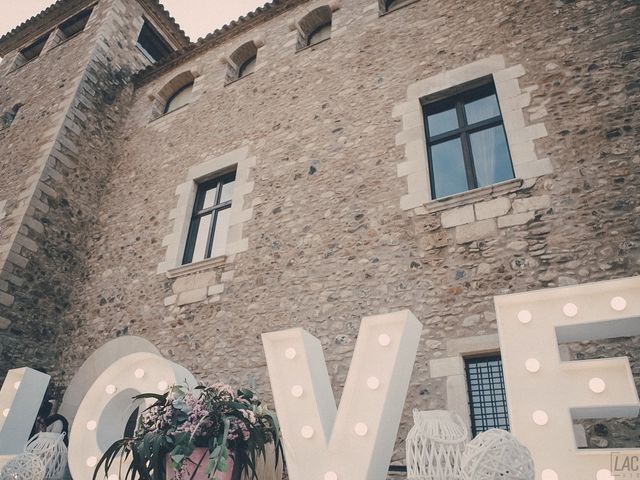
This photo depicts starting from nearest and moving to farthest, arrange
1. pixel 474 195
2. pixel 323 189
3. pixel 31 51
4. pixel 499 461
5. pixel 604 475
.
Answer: pixel 499 461
pixel 604 475
pixel 474 195
pixel 323 189
pixel 31 51

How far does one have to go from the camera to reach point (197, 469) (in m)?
2.59

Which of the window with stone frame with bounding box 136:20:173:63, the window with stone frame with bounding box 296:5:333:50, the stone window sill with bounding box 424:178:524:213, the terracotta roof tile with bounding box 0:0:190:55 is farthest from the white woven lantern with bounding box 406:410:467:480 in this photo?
the terracotta roof tile with bounding box 0:0:190:55

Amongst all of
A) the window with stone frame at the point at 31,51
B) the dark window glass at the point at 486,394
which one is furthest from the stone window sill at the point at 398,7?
the window with stone frame at the point at 31,51

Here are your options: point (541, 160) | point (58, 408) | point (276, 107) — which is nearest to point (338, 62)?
point (276, 107)

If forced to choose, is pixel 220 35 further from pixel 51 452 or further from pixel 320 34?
pixel 51 452

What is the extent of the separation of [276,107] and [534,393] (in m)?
5.40

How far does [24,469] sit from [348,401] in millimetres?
2465

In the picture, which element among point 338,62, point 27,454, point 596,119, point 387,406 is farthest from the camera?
point 338,62

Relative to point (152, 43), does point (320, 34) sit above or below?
below

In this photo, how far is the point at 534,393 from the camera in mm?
2191

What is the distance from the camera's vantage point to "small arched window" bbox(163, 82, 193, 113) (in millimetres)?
8427

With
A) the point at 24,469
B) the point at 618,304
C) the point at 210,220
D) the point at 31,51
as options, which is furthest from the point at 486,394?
the point at 31,51

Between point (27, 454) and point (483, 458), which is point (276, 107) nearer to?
point (27, 454)

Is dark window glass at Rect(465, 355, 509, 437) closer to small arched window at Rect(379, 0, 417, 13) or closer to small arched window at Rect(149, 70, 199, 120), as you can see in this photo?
small arched window at Rect(379, 0, 417, 13)
